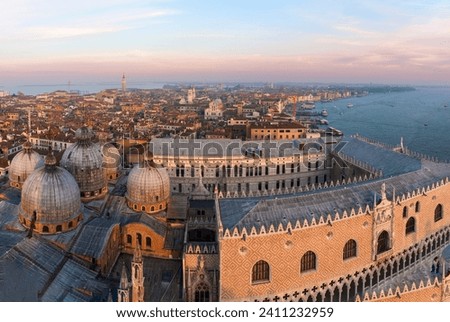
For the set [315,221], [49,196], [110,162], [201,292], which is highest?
[110,162]

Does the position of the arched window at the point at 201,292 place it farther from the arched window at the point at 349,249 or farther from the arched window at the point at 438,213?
the arched window at the point at 438,213

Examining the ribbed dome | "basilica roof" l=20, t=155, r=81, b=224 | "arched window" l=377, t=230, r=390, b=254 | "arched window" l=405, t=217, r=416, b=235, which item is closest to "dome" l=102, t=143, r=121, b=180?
the ribbed dome

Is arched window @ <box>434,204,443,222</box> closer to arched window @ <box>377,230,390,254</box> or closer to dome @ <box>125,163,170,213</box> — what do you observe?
arched window @ <box>377,230,390,254</box>

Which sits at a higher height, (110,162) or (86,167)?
(86,167)

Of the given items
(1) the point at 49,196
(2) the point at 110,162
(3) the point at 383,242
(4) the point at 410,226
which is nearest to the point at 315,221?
(3) the point at 383,242

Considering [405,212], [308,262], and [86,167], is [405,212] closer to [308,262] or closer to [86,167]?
[308,262]

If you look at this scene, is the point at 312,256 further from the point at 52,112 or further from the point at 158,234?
the point at 52,112

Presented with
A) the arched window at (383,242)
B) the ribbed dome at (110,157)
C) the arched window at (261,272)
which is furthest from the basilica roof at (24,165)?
the arched window at (383,242)
